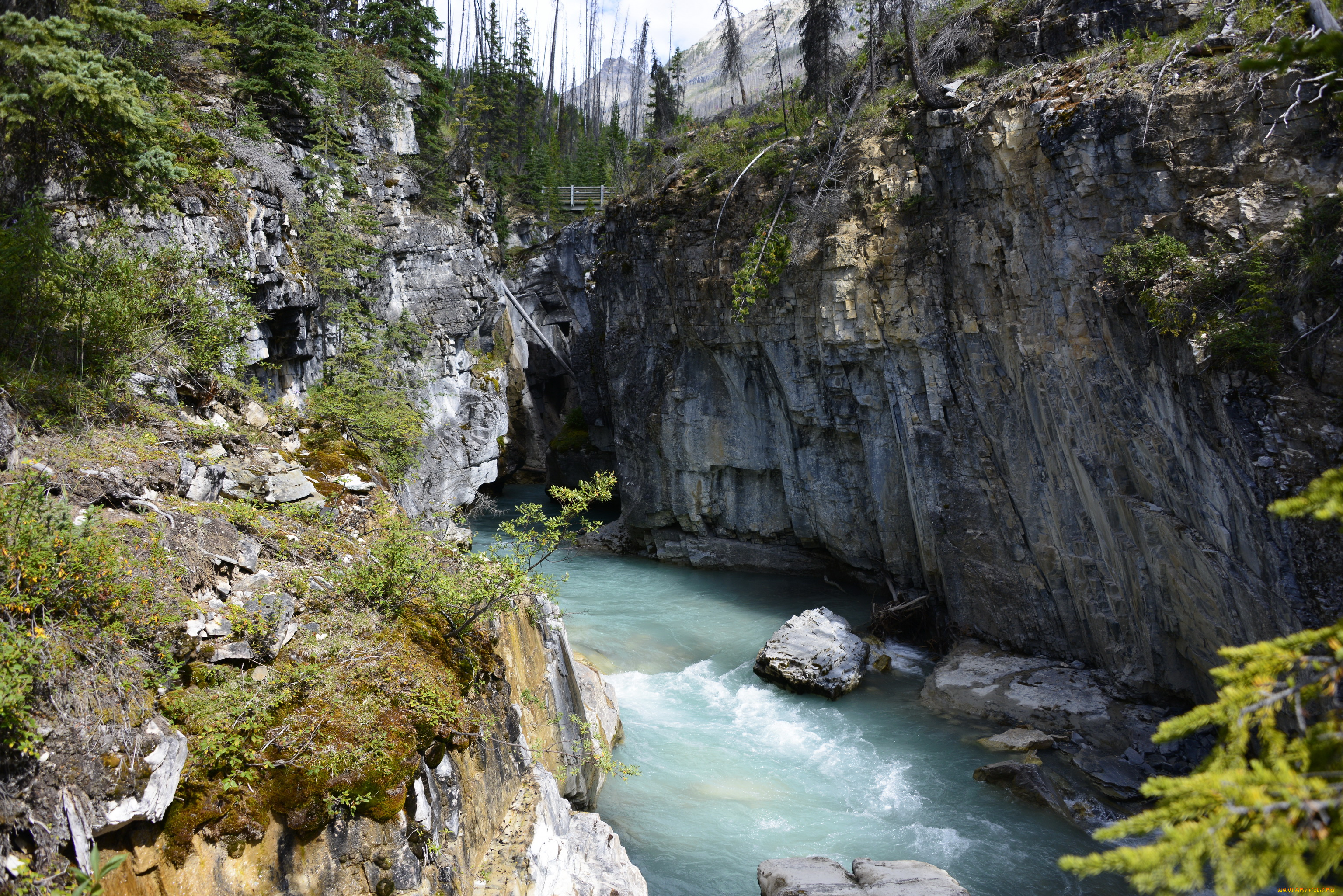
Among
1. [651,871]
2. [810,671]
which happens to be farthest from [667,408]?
[651,871]

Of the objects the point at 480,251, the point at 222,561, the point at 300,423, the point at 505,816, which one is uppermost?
the point at 480,251

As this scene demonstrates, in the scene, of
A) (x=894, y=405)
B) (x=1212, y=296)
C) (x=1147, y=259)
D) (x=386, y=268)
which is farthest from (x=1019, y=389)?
(x=386, y=268)

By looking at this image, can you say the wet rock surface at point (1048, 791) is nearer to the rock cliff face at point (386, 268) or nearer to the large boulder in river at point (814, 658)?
the large boulder in river at point (814, 658)

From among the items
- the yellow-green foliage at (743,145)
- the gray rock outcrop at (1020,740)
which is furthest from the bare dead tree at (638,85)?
the gray rock outcrop at (1020,740)

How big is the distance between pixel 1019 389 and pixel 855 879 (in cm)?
914

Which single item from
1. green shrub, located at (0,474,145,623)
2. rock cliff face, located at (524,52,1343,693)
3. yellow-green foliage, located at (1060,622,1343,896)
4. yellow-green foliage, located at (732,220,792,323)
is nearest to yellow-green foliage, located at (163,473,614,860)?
green shrub, located at (0,474,145,623)

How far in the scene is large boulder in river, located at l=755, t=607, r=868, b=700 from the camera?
13.4 meters

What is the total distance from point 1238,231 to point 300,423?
13.9 metres

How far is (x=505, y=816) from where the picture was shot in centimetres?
654

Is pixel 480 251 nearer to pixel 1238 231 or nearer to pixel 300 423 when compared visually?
pixel 300 423

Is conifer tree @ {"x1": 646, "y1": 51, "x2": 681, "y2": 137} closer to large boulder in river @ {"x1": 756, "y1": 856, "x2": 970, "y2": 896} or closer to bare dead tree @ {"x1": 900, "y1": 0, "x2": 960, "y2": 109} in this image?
bare dead tree @ {"x1": 900, "y1": 0, "x2": 960, "y2": 109}

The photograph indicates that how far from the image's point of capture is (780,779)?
10.9 m

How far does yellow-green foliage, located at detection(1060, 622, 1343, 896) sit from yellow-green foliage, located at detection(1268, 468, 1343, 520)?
1.43ft

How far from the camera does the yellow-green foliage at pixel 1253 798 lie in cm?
218
